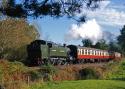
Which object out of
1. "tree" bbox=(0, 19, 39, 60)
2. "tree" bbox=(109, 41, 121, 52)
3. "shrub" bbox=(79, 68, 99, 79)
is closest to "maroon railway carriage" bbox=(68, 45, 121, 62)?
"tree" bbox=(0, 19, 39, 60)

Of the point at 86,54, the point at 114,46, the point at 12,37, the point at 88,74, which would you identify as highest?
the point at 114,46

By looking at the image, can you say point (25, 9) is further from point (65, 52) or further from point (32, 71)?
point (65, 52)

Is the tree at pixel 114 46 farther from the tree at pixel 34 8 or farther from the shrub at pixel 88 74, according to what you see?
the tree at pixel 34 8

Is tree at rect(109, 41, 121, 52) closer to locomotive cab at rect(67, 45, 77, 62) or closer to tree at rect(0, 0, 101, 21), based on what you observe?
locomotive cab at rect(67, 45, 77, 62)

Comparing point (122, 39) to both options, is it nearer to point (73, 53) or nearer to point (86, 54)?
point (86, 54)

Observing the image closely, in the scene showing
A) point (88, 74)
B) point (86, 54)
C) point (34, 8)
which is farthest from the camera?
point (86, 54)

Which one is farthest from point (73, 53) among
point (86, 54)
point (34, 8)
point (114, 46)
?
point (114, 46)

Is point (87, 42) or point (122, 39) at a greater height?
point (122, 39)

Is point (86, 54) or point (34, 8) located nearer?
point (34, 8)

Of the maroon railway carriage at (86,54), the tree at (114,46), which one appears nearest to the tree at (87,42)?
the tree at (114,46)

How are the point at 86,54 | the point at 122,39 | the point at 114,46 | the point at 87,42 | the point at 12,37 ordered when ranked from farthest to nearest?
1. the point at 122,39
2. the point at 114,46
3. the point at 87,42
4. the point at 12,37
5. the point at 86,54

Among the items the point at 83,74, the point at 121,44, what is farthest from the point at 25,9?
the point at 121,44

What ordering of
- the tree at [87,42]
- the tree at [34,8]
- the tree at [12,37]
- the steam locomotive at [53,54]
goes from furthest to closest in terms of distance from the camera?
the tree at [87,42] → the tree at [12,37] → the steam locomotive at [53,54] → the tree at [34,8]

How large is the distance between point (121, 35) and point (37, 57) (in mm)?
122371
